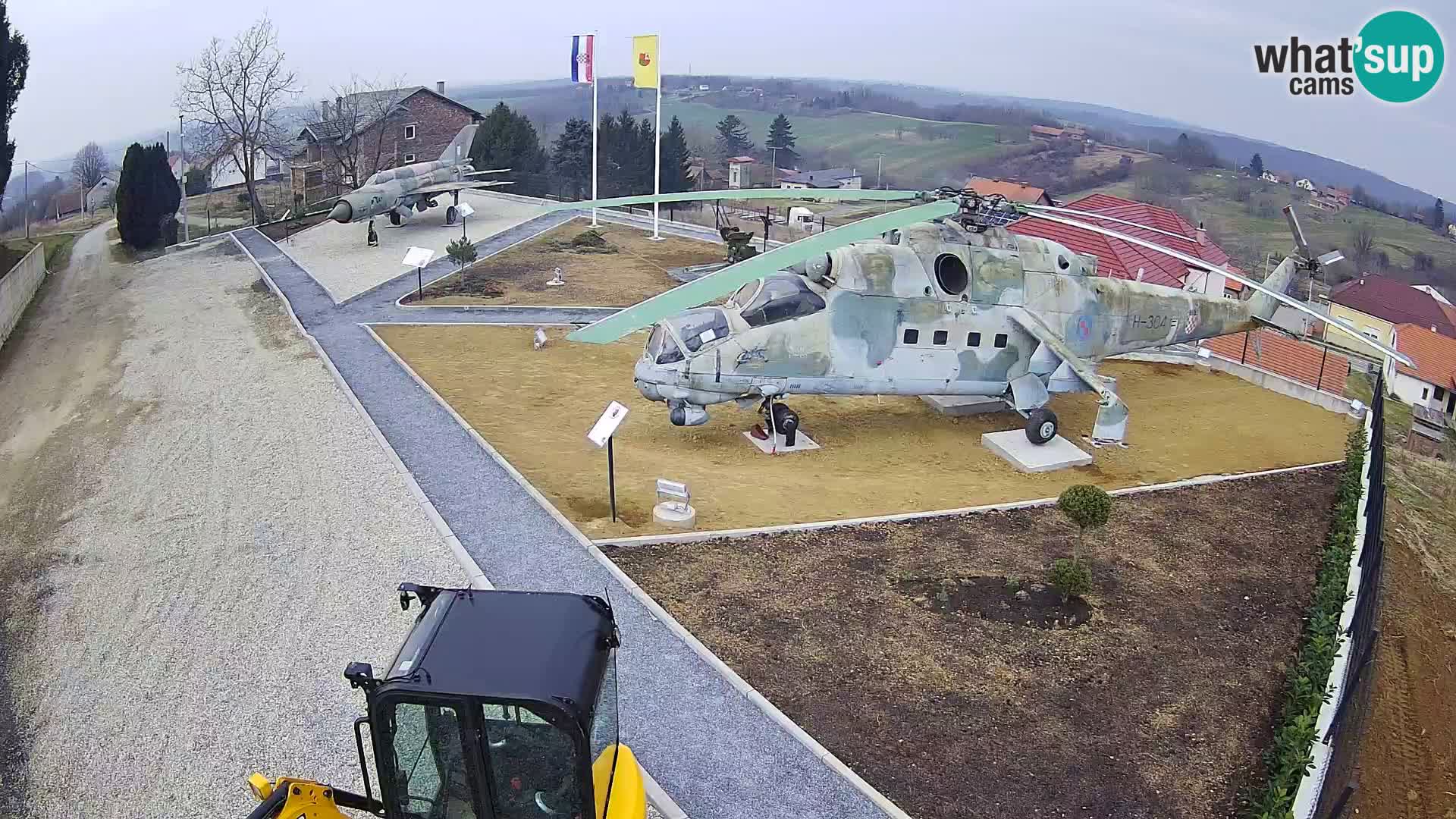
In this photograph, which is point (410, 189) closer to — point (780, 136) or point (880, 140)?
point (780, 136)

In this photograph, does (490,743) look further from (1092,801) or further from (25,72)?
(25,72)

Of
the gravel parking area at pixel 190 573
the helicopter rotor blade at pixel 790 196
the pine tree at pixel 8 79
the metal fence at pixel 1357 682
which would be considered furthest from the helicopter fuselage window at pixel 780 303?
the pine tree at pixel 8 79

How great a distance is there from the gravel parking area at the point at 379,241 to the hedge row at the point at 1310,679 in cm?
2209

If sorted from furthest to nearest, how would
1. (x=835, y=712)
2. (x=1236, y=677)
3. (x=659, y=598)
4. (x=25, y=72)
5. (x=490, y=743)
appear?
(x=25, y=72)
(x=659, y=598)
(x=1236, y=677)
(x=835, y=712)
(x=490, y=743)

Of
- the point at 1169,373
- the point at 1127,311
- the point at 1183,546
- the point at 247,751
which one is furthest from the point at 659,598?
the point at 1169,373

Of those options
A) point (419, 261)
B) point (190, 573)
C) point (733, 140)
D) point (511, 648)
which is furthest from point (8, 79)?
point (733, 140)

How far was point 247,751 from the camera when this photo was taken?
372 inches

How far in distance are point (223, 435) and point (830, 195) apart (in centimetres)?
1214

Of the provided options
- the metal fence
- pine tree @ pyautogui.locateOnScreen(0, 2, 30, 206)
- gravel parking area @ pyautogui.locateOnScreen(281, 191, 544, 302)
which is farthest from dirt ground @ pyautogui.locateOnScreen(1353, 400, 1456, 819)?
pine tree @ pyautogui.locateOnScreen(0, 2, 30, 206)

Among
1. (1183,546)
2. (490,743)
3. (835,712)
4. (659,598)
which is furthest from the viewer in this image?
(1183,546)

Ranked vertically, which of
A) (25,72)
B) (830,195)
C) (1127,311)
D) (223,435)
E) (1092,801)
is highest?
(25,72)

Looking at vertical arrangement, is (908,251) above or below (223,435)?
above

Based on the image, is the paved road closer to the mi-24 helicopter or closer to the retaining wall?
the mi-24 helicopter

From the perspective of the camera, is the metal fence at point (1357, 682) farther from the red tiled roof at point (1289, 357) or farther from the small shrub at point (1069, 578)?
the red tiled roof at point (1289, 357)
